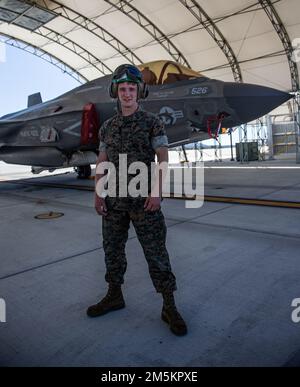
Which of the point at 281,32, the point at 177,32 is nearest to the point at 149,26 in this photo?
the point at 177,32

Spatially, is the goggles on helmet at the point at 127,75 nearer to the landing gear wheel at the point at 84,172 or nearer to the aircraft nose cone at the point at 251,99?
the aircraft nose cone at the point at 251,99

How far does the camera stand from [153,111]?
7020mm

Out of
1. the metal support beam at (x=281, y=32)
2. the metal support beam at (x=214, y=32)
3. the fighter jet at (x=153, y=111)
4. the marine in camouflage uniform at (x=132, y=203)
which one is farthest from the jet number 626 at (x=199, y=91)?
the metal support beam at (x=214, y=32)

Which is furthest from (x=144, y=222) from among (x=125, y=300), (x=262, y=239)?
(x=262, y=239)

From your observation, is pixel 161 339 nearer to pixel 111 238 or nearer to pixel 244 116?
pixel 111 238

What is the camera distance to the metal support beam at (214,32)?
18.7m

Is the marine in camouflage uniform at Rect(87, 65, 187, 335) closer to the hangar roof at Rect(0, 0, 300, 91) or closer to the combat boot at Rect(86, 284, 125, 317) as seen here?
the combat boot at Rect(86, 284, 125, 317)

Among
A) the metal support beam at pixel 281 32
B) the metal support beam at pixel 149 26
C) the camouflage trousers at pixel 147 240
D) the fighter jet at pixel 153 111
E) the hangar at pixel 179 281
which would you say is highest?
the metal support beam at pixel 149 26

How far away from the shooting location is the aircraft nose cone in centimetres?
677

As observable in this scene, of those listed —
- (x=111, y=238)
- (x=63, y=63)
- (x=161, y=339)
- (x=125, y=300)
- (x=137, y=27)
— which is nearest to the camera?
(x=161, y=339)

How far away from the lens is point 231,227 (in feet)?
14.4

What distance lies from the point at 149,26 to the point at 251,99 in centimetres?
1786

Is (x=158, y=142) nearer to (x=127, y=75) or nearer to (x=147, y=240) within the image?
(x=127, y=75)
